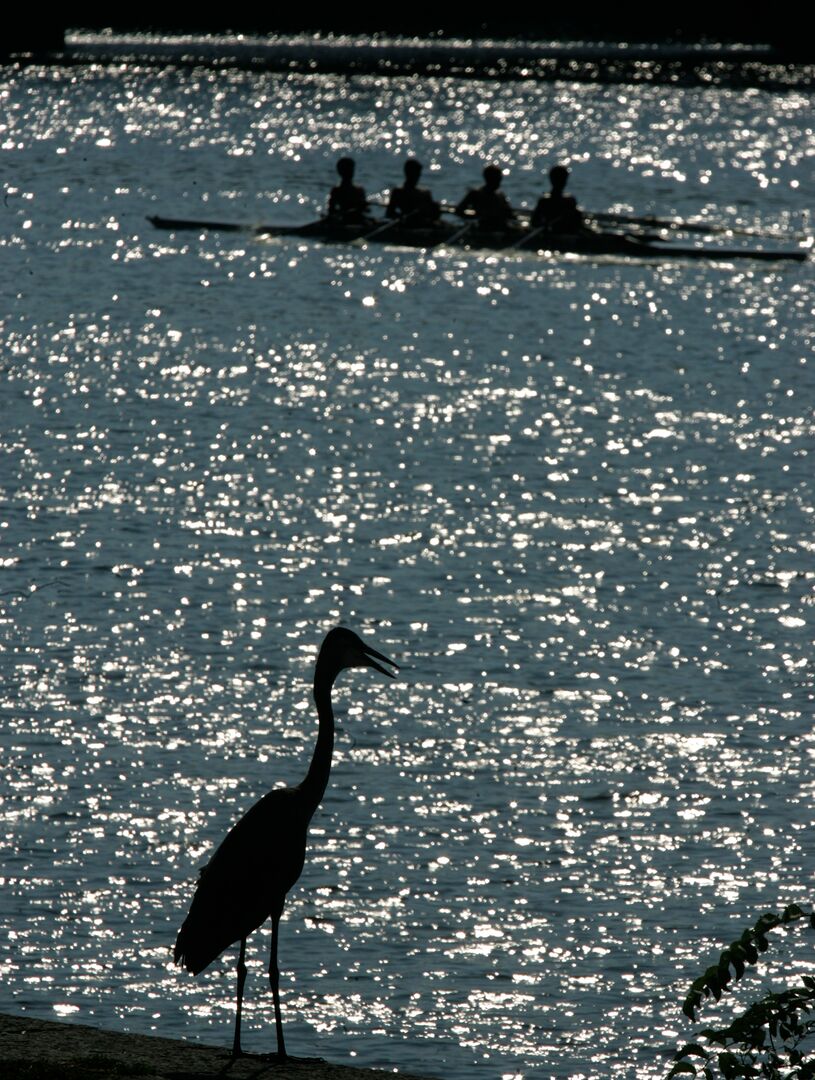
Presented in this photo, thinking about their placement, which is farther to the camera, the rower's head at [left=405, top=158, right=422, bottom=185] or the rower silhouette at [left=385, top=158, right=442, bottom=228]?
the rower silhouette at [left=385, top=158, right=442, bottom=228]

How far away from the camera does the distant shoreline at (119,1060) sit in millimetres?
9570

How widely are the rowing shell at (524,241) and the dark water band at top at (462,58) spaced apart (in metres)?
91.1

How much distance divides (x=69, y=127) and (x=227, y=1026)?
88861mm

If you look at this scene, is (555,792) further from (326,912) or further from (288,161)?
(288,161)

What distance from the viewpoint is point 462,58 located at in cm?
14925

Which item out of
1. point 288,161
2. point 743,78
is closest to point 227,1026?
point 288,161

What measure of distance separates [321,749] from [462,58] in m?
143

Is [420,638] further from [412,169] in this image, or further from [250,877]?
[412,169]

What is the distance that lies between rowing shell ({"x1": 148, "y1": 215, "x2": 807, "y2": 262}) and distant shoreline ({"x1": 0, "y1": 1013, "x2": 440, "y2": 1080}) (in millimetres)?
33394

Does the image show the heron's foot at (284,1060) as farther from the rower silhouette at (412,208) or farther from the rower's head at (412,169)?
the rower silhouette at (412,208)

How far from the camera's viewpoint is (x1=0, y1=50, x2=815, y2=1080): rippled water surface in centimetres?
1309

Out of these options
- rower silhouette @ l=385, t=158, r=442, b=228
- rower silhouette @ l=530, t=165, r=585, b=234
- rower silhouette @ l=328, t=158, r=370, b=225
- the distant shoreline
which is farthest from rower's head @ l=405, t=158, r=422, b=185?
the distant shoreline

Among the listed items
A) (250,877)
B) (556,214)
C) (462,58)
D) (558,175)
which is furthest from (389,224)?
(462,58)

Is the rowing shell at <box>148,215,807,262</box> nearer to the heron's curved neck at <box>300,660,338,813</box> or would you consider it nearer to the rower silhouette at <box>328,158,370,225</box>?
the rower silhouette at <box>328,158,370,225</box>
